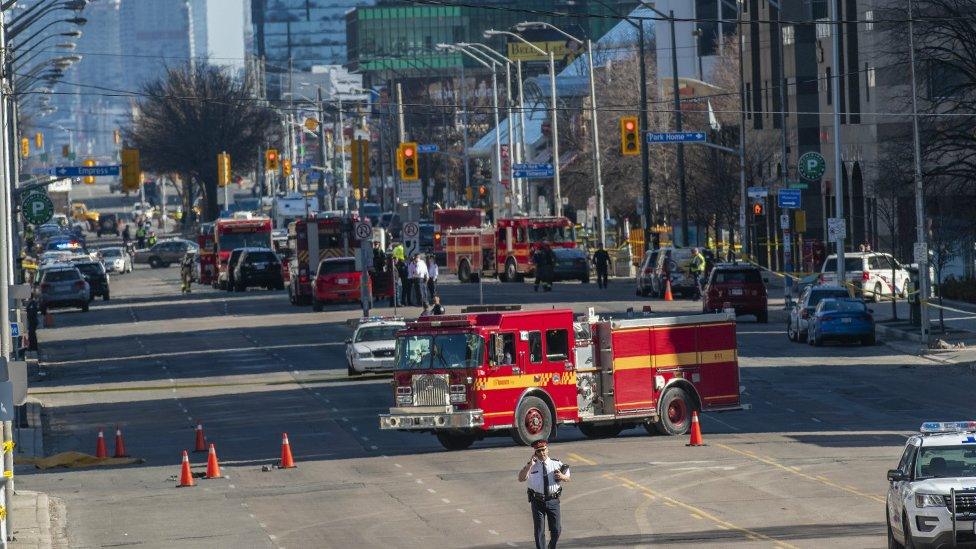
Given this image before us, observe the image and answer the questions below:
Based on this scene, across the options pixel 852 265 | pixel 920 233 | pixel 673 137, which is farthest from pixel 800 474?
pixel 673 137

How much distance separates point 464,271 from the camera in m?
80.1

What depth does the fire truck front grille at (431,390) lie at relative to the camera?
29.5 meters

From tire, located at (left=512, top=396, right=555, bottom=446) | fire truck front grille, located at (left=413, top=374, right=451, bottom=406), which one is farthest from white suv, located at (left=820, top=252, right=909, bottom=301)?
fire truck front grille, located at (left=413, top=374, right=451, bottom=406)

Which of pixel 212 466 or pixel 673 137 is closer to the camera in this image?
pixel 212 466

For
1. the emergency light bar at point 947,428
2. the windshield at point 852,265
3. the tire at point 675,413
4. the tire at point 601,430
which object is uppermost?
the windshield at point 852,265

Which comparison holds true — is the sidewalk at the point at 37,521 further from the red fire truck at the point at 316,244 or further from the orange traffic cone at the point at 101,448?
the red fire truck at the point at 316,244

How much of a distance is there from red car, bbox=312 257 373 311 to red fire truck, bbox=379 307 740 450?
30.8 m

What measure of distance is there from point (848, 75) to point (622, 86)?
93.1 ft

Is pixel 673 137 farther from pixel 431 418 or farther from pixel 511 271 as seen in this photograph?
pixel 431 418

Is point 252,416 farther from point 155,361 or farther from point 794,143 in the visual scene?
point 794,143

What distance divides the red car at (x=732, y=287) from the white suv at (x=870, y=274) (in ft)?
20.3

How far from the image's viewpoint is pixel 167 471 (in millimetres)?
29500

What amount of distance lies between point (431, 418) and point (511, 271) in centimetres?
4747

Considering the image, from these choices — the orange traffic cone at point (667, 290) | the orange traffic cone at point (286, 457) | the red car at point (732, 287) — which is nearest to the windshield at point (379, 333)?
the orange traffic cone at point (286, 457)
